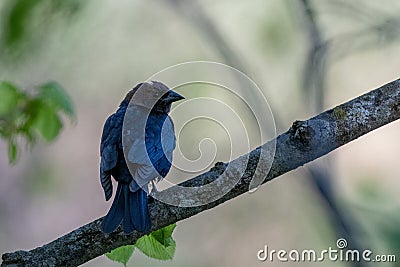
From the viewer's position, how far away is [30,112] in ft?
6.34

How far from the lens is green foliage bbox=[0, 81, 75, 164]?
189 centimetres

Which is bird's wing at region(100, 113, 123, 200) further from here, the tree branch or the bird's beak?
the tree branch

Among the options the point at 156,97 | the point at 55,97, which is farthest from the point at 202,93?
the point at 55,97

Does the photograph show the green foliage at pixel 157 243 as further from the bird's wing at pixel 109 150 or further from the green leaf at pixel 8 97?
the green leaf at pixel 8 97

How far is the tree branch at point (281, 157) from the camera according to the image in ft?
5.04

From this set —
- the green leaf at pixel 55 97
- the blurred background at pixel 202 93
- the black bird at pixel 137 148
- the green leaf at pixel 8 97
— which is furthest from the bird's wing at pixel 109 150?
the blurred background at pixel 202 93

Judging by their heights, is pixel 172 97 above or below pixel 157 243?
above

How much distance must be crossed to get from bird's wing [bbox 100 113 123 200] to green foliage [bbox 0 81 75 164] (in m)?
0.12

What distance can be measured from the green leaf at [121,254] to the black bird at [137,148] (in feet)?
A: 0.16

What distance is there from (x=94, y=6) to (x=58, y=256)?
1905 millimetres

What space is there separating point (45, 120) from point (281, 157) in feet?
2.22

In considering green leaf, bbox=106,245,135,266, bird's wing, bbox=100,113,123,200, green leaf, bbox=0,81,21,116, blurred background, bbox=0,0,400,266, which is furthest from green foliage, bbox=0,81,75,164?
blurred background, bbox=0,0,400,266

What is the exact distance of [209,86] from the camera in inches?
121

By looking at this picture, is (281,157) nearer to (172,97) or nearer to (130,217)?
(130,217)
